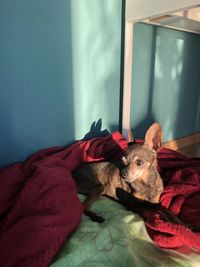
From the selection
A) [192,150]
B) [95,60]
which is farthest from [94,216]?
[192,150]

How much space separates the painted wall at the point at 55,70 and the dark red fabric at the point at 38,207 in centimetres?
14

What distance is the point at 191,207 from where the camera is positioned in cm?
128

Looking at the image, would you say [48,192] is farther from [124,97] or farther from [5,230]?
[124,97]

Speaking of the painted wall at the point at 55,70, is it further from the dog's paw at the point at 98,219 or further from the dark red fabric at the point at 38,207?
the dog's paw at the point at 98,219

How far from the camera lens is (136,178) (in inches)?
52.5

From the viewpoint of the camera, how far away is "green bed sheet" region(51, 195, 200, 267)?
0.95 metres

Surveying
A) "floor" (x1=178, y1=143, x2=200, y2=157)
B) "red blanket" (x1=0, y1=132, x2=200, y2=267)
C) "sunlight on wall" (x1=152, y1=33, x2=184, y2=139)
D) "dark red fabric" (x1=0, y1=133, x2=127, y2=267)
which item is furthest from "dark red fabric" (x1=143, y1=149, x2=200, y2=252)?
"floor" (x1=178, y1=143, x2=200, y2=157)

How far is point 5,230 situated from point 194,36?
200 cm

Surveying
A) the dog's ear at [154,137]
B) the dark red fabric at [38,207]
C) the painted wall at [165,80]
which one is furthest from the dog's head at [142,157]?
the painted wall at [165,80]

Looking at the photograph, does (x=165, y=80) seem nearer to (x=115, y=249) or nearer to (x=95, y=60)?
(x=95, y=60)

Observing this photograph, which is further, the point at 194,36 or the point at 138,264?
the point at 194,36

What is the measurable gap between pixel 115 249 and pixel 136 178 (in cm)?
41

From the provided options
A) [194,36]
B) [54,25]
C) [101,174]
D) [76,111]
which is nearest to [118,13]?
[54,25]

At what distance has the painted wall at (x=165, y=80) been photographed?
1.90m
